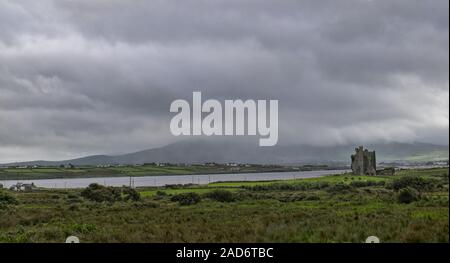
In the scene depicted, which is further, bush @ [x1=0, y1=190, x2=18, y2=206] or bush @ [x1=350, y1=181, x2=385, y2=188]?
bush @ [x1=350, y1=181, x2=385, y2=188]

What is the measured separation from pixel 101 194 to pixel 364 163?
29.6m

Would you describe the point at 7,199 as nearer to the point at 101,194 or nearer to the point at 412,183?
the point at 101,194

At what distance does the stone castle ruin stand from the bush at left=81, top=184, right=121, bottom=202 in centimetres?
2299

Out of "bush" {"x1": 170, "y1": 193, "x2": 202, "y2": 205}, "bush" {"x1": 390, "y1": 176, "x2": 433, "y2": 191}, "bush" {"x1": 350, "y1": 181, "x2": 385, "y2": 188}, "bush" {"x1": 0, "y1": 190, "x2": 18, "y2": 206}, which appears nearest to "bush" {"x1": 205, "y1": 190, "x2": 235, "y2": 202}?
"bush" {"x1": 170, "y1": 193, "x2": 202, "y2": 205}

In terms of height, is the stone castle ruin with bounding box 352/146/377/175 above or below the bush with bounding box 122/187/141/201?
above

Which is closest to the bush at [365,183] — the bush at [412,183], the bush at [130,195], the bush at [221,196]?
the bush at [412,183]

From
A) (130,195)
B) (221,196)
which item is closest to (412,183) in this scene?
(221,196)

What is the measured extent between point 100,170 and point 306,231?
44.2 meters

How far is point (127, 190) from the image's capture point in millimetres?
47625

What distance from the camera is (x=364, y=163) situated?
56.6 meters

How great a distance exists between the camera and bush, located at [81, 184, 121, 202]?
145 ft

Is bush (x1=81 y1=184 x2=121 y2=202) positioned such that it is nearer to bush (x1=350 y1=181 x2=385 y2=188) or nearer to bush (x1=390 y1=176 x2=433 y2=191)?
bush (x1=350 y1=181 x2=385 y2=188)
